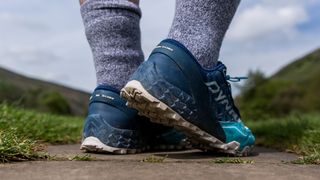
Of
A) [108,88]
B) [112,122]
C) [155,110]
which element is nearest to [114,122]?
[112,122]

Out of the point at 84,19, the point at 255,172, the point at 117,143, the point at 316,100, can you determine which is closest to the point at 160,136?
the point at 117,143

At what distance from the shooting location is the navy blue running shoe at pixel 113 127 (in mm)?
1511

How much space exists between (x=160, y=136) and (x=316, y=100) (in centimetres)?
2296

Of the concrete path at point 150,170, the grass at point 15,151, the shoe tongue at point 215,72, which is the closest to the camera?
the concrete path at point 150,170

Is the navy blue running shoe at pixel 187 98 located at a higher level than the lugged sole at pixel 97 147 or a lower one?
higher

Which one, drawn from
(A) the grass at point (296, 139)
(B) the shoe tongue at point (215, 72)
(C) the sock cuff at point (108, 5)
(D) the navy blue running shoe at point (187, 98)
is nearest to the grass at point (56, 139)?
(A) the grass at point (296, 139)

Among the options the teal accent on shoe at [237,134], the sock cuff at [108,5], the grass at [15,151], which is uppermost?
the sock cuff at [108,5]

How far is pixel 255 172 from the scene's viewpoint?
1128mm

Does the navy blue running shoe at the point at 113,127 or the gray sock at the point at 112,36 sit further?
the gray sock at the point at 112,36

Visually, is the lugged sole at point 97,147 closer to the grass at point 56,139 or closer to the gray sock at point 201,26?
the grass at point 56,139

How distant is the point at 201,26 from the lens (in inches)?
58.5

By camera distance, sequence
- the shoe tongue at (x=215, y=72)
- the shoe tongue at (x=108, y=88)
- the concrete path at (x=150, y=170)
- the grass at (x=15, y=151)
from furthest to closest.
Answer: the shoe tongue at (x=108, y=88) < the shoe tongue at (x=215, y=72) < the grass at (x=15, y=151) < the concrete path at (x=150, y=170)

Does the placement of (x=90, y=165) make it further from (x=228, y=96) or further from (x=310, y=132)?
(x=310, y=132)

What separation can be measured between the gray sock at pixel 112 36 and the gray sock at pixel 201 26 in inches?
8.3
